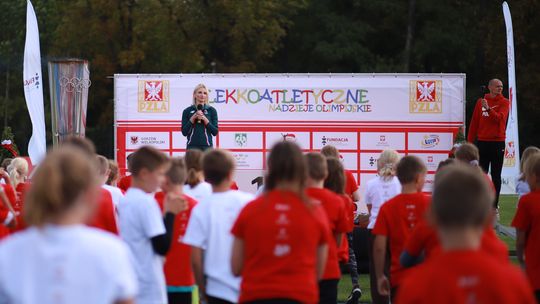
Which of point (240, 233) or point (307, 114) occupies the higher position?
point (307, 114)

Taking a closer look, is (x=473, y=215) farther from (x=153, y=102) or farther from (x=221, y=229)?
(x=153, y=102)

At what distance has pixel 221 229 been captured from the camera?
6141 millimetres

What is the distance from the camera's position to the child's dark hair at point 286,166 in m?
5.52

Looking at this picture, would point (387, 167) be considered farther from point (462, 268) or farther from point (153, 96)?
point (153, 96)

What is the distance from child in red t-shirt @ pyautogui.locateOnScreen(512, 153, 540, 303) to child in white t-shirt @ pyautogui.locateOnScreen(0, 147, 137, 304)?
13.5 ft

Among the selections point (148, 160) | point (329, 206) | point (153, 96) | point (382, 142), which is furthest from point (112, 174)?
point (382, 142)

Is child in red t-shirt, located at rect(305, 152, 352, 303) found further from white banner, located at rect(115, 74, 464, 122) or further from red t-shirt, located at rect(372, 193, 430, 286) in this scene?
white banner, located at rect(115, 74, 464, 122)

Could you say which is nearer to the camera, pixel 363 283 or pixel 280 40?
pixel 363 283

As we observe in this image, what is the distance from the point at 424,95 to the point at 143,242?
1282 centimetres

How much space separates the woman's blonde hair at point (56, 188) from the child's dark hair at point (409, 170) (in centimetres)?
387

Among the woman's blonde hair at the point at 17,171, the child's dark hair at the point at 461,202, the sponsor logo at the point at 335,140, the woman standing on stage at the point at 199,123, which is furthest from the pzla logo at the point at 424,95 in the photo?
the child's dark hair at the point at 461,202

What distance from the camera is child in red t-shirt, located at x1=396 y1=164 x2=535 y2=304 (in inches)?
143

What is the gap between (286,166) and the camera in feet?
18.1

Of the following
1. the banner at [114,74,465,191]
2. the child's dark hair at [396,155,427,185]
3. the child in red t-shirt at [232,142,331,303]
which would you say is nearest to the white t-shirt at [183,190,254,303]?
the child in red t-shirt at [232,142,331,303]
